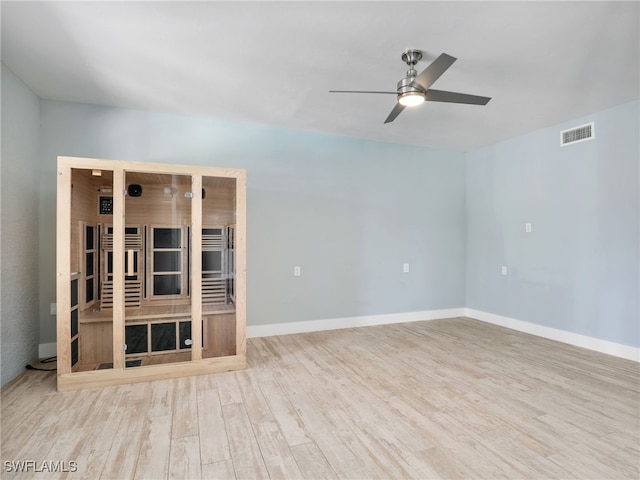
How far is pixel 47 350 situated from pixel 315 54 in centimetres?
385

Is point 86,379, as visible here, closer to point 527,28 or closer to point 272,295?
point 272,295

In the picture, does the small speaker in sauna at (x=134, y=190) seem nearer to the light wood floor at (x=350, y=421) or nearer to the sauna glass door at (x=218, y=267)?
the sauna glass door at (x=218, y=267)

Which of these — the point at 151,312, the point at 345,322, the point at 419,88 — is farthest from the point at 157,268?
the point at 419,88

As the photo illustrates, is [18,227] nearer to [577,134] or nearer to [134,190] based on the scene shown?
[134,190]

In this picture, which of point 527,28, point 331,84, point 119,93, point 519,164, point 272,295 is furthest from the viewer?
point 519,164

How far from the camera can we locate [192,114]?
12.2 ft

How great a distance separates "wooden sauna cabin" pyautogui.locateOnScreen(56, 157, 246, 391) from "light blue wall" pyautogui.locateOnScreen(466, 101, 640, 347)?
3.76 meters

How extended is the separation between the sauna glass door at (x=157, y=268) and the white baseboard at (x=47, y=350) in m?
1.18

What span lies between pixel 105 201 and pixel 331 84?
225cm

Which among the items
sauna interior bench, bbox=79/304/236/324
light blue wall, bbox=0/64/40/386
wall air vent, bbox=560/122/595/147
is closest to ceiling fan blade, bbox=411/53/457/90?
sauna interior bench, bbox=79/304/236/324

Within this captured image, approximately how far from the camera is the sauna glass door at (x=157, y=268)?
9.32 feet

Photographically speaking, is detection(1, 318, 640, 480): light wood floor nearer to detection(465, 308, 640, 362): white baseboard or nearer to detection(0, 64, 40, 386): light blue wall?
detection(465, 308, 640, 362): white baseboard

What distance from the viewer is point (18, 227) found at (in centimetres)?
286

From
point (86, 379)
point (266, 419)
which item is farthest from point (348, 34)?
point (86, 379)
